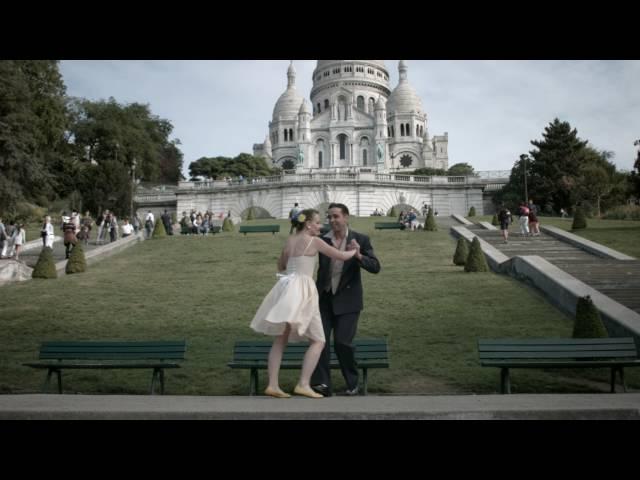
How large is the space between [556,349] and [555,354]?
53 mm

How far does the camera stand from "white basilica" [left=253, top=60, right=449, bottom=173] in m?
81.6

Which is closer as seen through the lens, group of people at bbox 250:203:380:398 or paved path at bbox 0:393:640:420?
paved path at bbox 0:393:640:420

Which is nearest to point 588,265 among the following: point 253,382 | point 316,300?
point 253,382

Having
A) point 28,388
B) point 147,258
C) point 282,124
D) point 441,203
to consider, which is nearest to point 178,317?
point 28,388

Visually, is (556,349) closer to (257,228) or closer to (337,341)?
(337,341)

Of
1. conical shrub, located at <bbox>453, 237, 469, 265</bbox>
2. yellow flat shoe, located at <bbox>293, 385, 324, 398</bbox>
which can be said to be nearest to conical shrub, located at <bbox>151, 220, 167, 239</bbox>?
conical shrub, located at <bbox>453, 237, 469, 265</bbox>

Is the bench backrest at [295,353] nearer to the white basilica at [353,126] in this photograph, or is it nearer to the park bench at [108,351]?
the park bench at [108,351]

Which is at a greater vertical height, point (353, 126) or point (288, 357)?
point (353, 126)

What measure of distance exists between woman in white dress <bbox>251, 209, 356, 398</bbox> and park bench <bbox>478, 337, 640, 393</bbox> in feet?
6.09

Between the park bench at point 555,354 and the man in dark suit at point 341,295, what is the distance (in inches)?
55.8

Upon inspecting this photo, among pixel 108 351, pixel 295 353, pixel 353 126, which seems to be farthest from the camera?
pixel 353 126

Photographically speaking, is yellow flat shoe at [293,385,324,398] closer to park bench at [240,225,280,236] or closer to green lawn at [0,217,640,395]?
green lawn at [0,217,640,395]

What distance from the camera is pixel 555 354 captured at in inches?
243
